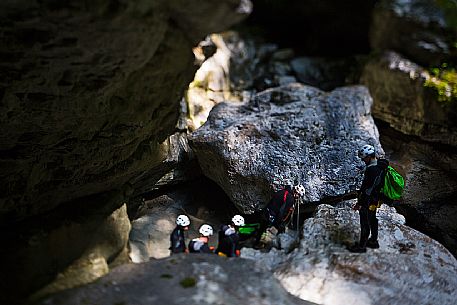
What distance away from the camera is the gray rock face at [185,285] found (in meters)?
6.41

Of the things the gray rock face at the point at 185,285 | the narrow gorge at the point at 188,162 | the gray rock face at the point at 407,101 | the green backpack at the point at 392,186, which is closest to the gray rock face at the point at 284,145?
the narrow gorge at the point at 188,162

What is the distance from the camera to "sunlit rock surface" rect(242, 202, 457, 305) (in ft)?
25.4

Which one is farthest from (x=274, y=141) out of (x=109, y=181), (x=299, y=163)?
(x=109, y=181)

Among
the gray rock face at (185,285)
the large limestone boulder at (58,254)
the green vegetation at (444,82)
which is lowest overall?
the gray rock face at (185,285)

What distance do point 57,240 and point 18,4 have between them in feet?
13.3

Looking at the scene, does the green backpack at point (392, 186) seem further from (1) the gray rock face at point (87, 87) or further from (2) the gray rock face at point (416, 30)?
(2) the gray rock face at point (416, 30)

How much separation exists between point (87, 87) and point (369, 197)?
568 centimetres

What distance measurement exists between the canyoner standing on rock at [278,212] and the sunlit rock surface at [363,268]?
0.63 m

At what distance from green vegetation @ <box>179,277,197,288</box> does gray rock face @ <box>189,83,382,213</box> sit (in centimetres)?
423

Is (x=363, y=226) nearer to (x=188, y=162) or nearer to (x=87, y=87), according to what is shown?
(x=188, y=162)

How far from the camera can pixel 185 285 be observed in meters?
6.67

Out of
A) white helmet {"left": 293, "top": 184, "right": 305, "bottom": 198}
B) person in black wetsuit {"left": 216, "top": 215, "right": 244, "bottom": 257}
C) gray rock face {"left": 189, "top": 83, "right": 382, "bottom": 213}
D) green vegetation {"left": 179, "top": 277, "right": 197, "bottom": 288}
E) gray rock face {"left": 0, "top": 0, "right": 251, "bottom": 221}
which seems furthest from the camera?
gray rock face {"left": 189, "top": 83, "right": 382, "bottom": 213}

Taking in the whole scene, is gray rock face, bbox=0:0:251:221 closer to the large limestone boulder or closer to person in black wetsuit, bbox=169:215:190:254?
the large limestone boulder

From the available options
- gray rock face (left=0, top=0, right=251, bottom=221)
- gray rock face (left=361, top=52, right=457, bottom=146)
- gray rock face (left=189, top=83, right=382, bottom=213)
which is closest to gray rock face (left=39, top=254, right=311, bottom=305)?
gray rock face (left=0, top=0, right=251, bottom=221)
